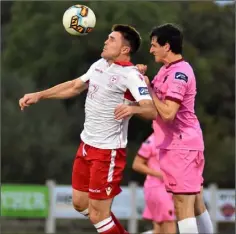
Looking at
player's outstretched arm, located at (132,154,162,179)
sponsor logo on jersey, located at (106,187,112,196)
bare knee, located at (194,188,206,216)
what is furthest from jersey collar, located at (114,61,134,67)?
player's outstretched arm, located at (132,154,162,179)

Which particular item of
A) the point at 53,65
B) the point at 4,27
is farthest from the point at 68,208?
the point at 4,27

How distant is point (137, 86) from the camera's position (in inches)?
298

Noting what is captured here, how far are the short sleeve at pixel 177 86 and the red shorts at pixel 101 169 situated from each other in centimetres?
81

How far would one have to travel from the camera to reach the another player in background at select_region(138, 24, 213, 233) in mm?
7668

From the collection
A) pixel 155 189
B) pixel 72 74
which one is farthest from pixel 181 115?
pixel 72 74

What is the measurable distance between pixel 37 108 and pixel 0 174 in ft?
17.2

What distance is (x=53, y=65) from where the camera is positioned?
4441 centimetres

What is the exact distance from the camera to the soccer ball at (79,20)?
8.02 meters

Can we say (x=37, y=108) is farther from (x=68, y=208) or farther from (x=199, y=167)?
(x=199, y=167)

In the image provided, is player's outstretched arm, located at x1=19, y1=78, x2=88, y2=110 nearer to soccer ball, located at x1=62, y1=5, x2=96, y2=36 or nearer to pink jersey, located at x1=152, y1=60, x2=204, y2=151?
soccer ball, located at x1=62, y1=5, x2=96, y2=36

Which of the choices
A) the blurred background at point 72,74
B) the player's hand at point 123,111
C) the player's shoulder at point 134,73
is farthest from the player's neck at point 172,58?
the blurred background at point 72,74

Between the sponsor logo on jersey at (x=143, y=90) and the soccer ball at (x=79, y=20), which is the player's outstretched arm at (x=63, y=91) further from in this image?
the sponsor logo on jersey at (x=143, y=90)

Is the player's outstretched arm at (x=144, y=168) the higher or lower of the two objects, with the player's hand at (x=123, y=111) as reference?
lower

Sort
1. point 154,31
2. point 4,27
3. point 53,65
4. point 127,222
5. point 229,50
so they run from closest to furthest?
point 154,31
point 127,222
point 53,65
point 4,27
point 229,50
